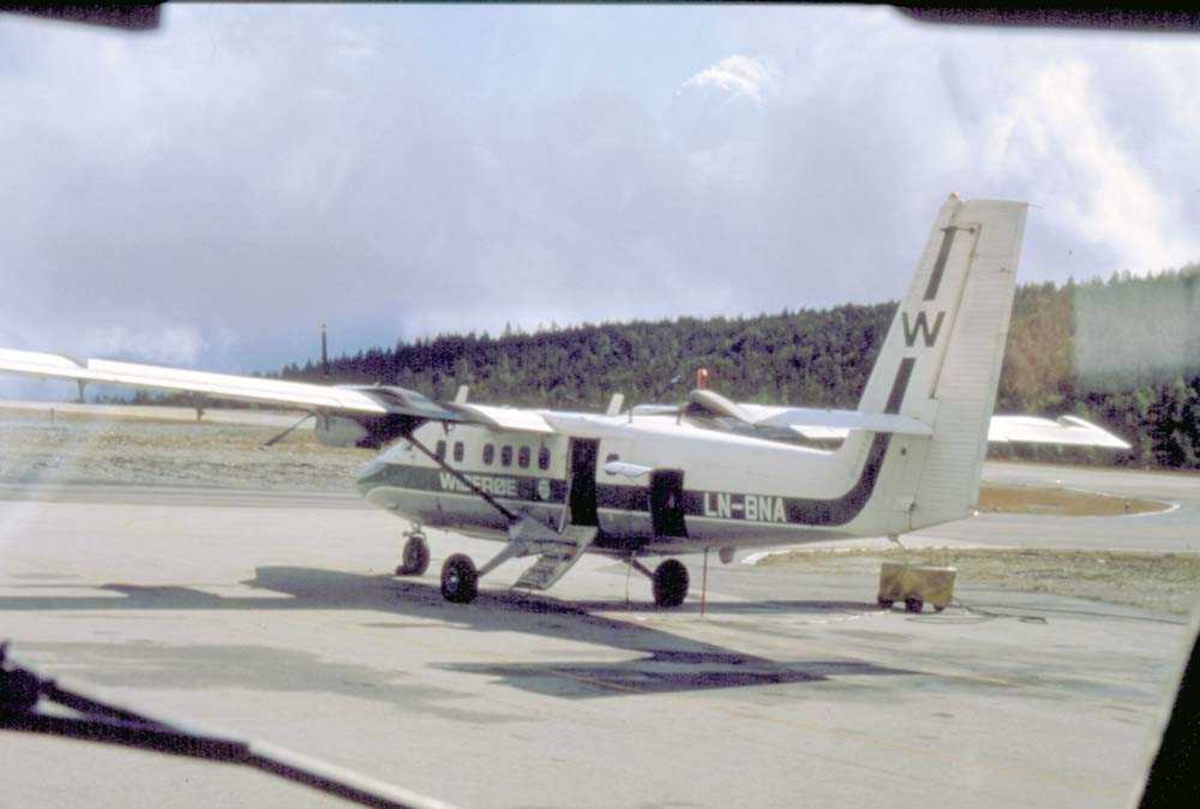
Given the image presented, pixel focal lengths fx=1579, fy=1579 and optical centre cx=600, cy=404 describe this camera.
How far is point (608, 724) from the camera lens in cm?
1223

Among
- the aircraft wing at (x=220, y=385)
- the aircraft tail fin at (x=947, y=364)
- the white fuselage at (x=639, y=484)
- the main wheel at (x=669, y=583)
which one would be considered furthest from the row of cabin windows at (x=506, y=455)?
the aircraft tail fin at (x=947, y=364)

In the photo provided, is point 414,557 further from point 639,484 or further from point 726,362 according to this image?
point 726,362

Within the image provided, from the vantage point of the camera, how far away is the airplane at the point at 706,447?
1889 cm

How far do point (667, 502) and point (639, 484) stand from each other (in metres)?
0.55

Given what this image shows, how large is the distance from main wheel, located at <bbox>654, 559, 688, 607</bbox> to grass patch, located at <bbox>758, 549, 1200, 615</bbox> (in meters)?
7.56

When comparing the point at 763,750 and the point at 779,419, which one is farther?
the point at 763,750

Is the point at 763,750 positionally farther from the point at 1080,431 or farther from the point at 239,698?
the point at 1080,431

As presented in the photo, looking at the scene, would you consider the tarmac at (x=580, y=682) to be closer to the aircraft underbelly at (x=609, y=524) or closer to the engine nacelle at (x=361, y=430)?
the aircraft underbelly at (x=609, y=524)

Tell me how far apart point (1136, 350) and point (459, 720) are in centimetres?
668

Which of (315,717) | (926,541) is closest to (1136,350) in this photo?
(315,717)

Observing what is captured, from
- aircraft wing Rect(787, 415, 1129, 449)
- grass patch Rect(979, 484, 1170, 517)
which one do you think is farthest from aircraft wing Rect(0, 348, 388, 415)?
grass patch Rect(979, 484, 1170, 517)

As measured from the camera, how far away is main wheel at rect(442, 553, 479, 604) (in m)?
21.4

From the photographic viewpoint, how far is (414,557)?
24875mm

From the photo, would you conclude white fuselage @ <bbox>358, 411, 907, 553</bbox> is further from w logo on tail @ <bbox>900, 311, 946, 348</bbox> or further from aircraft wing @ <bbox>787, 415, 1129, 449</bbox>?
w logo on tail @ <bbox>900, 311, 946, 348</bbox>
